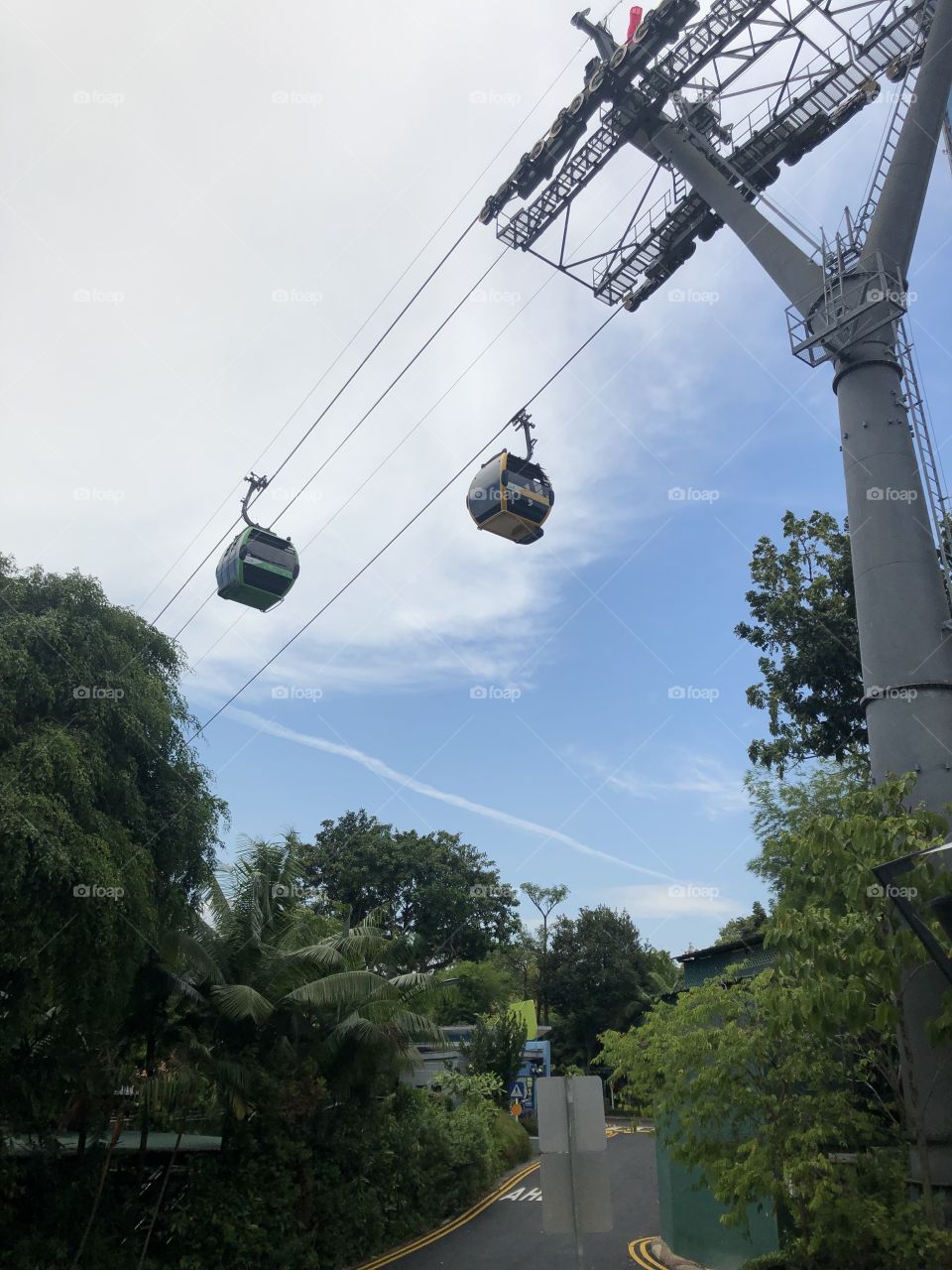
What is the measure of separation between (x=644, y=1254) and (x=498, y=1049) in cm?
1729

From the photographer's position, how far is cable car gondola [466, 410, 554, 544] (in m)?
15.0

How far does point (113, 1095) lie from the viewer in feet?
55.8

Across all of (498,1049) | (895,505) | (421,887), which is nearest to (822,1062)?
(895,505)

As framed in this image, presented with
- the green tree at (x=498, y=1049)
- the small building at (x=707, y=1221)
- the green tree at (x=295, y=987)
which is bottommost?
the small building at (x=707, y=1221)

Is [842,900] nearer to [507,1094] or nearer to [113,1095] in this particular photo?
[113,1095]

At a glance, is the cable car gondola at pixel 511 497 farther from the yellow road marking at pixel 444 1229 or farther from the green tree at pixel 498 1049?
the green tree at pixel 498 1049

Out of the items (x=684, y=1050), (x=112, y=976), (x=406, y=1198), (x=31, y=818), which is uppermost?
(x=31, y=818)

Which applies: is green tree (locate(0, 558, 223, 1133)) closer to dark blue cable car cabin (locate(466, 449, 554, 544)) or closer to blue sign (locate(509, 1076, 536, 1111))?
dark blue cable car cabin (locate(466, 449, 554, 544))

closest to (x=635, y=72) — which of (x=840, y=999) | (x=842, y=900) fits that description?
(x=842, y=900)

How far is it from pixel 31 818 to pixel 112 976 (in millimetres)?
3078

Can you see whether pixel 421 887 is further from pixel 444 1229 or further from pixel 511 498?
pixel 511 498

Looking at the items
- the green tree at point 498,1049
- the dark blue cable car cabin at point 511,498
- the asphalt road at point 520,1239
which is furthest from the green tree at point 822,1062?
the green tree at point 498,1049

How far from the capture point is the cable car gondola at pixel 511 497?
15016mm

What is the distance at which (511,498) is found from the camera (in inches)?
590
